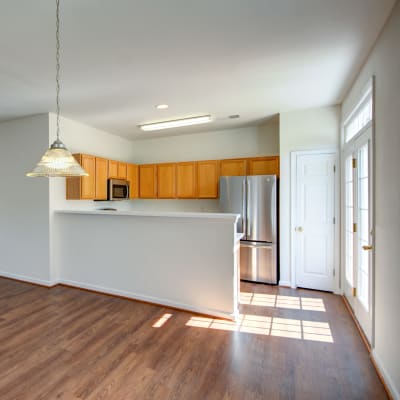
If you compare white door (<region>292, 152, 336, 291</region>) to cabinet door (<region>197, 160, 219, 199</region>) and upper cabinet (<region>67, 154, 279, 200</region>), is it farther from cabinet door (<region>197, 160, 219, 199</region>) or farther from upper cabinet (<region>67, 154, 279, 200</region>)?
cabinet door (<region>197, 160, 219, 199</region>)

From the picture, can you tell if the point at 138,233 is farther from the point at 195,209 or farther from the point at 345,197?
the point at 345,197

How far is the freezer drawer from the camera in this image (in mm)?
3975

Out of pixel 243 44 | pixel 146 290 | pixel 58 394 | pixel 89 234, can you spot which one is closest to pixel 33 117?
pixel 89 234

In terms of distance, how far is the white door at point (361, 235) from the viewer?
2377 mm

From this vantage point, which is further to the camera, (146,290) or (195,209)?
(195,209)

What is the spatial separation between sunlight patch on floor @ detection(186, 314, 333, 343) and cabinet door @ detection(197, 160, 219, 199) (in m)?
2.40

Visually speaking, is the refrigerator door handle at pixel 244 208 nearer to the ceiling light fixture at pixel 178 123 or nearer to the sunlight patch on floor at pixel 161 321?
the ceiling light fixture at pixel 178 123

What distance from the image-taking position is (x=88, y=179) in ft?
13.5

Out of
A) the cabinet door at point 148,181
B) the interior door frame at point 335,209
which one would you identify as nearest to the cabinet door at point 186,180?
the cabinet door at point 148,181

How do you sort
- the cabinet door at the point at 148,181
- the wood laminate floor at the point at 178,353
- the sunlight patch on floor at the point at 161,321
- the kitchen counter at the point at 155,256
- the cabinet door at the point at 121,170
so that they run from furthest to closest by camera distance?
the cabinet door at the point at 148,181, the cabinet door at the point at 121,170, the kitchen counter at the point at 155,256, the sunlight patch on floor at the point at 161,321, the wood laminate floor at the point at 178,353

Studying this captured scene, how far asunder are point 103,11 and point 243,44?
1.16 m

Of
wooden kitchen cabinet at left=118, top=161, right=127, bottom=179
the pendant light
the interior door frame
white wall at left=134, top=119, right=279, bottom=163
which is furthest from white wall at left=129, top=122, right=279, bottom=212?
the pendant light

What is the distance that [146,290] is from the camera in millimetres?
3354

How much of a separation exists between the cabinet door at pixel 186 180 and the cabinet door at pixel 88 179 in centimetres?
159
